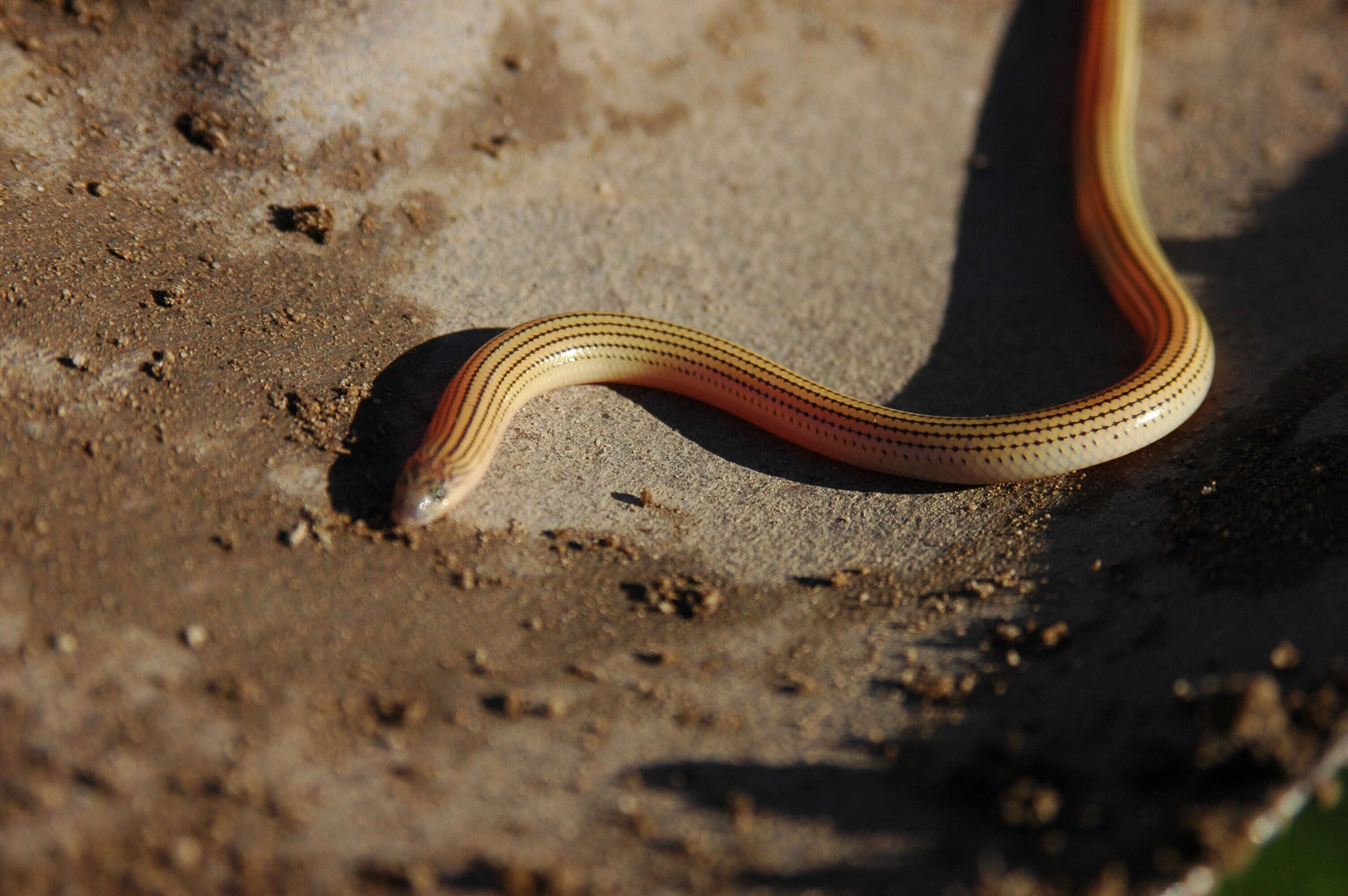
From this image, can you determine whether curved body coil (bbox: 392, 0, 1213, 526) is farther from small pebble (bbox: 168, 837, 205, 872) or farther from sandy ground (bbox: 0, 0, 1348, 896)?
small pebble (bbox: 168, 837, 205, 872)

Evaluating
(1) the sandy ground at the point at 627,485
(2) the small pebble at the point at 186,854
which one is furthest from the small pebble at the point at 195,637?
(2) the small pebble at the point at 186,854

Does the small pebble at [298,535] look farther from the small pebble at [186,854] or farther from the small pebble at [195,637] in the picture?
the small pebble at [186,854]

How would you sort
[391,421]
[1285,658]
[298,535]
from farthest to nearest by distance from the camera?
[391,421] < [298,535] < [1285,658]

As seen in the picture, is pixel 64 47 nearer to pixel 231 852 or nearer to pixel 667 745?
pixel 231 852

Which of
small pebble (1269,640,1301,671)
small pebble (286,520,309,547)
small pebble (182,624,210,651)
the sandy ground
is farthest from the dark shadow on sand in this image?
small pebble (1269,640,1301,671)

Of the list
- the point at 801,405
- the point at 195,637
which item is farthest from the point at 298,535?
the point at 801,405

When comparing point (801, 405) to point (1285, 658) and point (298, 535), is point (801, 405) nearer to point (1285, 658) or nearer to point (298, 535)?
point (1285, 658)

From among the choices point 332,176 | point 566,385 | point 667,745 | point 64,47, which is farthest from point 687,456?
point 64,47

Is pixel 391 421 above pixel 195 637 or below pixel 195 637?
above
